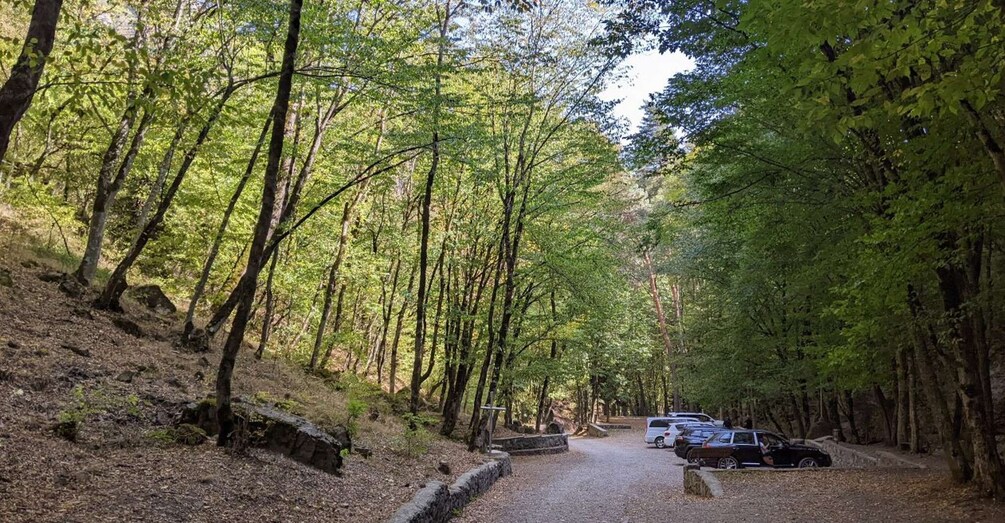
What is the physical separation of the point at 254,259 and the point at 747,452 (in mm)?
16187

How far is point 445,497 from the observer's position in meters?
9.81

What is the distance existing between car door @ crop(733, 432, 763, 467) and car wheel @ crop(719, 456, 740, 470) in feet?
0.43

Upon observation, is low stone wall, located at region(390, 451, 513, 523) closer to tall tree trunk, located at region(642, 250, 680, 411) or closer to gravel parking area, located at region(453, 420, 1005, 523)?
gravel parking area, located at region(453, 420, 1005, 523)

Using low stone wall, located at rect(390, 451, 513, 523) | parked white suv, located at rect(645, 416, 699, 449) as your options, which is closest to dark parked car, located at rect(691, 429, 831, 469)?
low stone wall, located at rect(390, 451, 513, 523)

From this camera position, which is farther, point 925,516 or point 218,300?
point 218,300

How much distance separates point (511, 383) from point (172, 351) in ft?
48.4

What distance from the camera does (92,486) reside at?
5473 millimetres

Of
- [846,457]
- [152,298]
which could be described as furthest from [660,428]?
[152,298]

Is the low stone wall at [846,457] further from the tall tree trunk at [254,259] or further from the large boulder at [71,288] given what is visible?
the large boulder at [71,288]

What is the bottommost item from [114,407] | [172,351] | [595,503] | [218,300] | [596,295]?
[595,503]

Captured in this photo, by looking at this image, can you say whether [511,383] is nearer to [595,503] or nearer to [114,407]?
[595,503]

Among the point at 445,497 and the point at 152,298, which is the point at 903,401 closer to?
the point at 445,497

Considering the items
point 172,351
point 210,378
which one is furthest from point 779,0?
point 172,351

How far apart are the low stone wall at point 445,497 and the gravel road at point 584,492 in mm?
252
